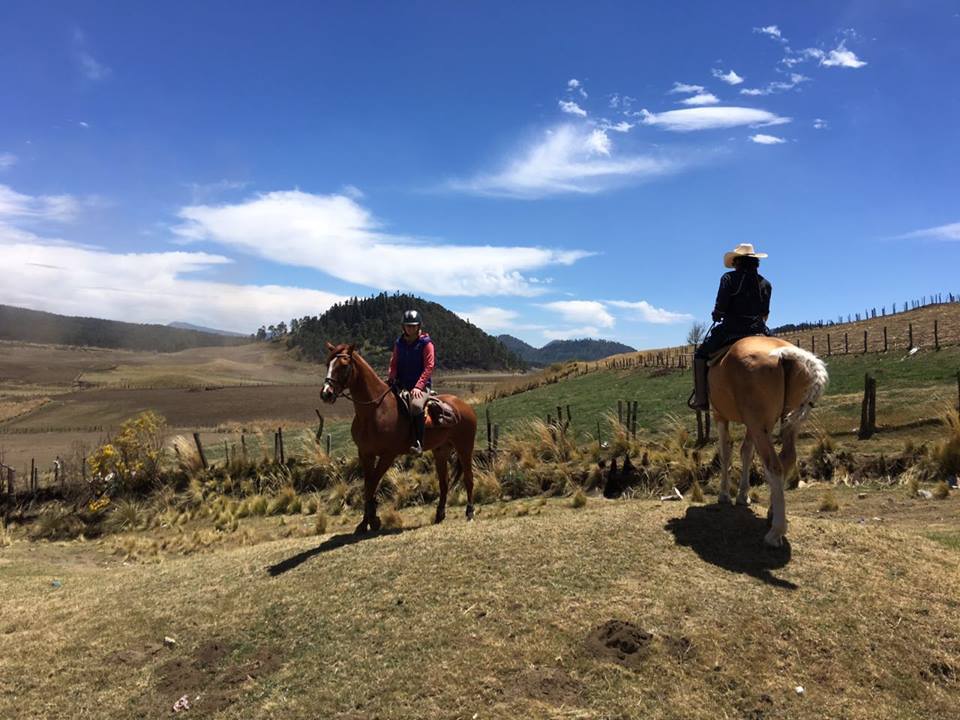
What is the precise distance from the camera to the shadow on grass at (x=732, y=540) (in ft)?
20.1

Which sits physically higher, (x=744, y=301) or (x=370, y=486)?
(x=744, y=301)

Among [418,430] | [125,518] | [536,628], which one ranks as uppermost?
[418,430]

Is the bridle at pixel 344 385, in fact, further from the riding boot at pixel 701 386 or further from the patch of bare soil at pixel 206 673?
the riding boot at pixel 701 386

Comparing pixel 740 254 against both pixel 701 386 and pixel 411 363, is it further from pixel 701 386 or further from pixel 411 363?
pixel 411 363

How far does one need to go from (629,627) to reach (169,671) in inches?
159

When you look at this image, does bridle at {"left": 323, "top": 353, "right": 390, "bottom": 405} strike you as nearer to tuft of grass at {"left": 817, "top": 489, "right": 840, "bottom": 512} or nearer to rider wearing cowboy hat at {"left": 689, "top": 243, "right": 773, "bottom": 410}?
rider wearing cowboy hat at {"left": 689, "top": 243, "right": 773, "bottom": 410}

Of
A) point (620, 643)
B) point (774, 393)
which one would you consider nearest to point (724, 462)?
point (774, 393)

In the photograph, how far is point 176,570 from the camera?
8547 millimetres

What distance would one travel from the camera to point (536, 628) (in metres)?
5.25

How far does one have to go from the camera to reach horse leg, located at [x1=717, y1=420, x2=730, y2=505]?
8.28 meters

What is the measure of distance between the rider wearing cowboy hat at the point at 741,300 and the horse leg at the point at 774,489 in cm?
123

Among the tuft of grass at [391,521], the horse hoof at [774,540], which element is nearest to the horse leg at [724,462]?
the horse hoof at [774,540]

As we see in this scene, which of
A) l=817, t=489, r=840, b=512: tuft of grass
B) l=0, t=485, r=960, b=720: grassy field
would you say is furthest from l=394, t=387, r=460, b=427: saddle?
l=817, t=489, r=840, b=512: tuft of grass

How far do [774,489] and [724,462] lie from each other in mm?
1845
